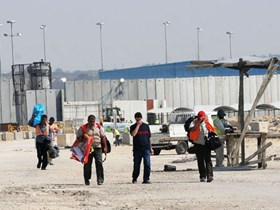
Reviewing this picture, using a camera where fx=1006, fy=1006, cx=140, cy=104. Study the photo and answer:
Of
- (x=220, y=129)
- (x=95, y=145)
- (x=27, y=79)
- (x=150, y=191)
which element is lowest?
(x=150, y=191)

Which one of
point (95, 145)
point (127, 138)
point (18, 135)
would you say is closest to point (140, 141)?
point (95, 145)

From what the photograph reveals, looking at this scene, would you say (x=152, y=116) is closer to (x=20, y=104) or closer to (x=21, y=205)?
(x=20, y=104)

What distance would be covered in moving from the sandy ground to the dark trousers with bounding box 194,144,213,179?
265 millimetres

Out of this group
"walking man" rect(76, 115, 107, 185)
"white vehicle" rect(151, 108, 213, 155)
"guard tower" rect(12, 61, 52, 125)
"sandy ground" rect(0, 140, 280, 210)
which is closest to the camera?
"sandy ground" rect(0, 140, 280, 210)

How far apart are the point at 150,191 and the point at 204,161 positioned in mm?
2941

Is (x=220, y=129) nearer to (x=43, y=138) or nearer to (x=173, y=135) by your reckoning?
(x=43, y=138)

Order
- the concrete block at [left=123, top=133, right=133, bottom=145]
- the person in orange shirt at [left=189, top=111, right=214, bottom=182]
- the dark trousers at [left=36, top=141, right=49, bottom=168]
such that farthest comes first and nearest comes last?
the concrete block at [left=123, top=133, right=133, bottom=145]
the dark trousers at [left=36, top=141, right=49, bottom=168]
the person in orange shirt at [left=189, top=111, right=214, bottom=182]

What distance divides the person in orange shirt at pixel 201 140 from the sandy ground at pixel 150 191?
0.37 m

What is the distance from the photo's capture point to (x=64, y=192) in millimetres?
18500

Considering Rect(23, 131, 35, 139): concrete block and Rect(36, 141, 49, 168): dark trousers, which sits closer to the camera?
Rect(36, 141, 49, 168): dark trousers

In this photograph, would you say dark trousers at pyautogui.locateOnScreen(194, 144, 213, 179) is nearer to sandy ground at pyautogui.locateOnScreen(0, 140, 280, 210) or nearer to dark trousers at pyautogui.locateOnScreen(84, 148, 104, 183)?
sandy ground at pyautogui.locateOnScreen(0, 140, 280, 210)

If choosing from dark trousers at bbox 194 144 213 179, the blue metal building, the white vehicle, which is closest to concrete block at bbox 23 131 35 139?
the white vehicle

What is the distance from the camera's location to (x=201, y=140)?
69.3ft

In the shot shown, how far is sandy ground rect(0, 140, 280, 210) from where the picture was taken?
15.7 metres
